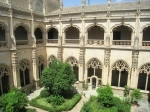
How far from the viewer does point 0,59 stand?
13992 millimetres

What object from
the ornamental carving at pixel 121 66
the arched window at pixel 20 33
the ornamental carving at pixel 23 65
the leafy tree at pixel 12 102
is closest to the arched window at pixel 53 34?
the arched window at pixel 20 33

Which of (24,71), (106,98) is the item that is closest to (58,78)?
(106,98)

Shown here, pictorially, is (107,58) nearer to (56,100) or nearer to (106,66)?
(106,66)

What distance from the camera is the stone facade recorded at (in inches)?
585

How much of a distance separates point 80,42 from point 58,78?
6.22 metres

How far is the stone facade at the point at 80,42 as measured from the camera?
48.7ft

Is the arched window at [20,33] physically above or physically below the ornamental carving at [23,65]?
above

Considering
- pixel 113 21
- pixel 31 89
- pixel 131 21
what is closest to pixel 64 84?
pixel 31 89

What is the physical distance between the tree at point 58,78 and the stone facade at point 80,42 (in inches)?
139

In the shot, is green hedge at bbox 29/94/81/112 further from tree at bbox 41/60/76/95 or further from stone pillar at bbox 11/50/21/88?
stone pillar at bbox 11/50/21/88

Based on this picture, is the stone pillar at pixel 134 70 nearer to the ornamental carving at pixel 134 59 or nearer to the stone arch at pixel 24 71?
the ornamental carving at pixel 134 59

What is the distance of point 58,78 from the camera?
1419cm

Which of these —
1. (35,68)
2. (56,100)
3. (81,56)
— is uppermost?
(81,56)

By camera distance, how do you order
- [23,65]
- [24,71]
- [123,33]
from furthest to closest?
1. [123,33]
2. [24,71]
3. [23,65]
